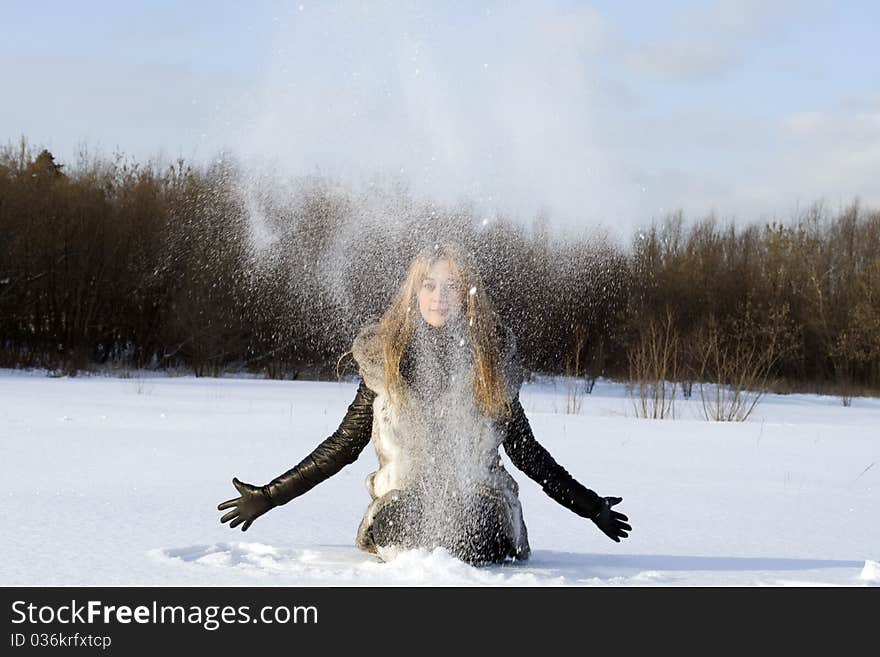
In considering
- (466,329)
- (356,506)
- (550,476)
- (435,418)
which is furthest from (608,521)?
(356,506)

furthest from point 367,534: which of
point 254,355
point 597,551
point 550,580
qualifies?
point 254,355

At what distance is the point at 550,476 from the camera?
10.5ft

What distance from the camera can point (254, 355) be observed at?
2206 cm

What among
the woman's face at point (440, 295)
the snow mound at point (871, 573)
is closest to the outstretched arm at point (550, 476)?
the woman's face at point (440, 295)

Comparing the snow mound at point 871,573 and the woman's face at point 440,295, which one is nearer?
the woman's face at point 440,295

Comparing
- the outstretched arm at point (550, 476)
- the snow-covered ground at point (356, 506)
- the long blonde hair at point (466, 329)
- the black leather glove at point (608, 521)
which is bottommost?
the snow-covered ground at point (356, 506)

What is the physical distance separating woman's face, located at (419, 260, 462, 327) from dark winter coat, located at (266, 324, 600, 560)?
54 mm

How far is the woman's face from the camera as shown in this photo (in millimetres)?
3072

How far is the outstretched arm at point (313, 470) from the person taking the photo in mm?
3117

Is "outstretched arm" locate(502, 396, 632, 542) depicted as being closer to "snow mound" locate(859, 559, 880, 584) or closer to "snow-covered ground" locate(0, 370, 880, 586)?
"snow-covered ground" locate(0, 370, 880, 586)

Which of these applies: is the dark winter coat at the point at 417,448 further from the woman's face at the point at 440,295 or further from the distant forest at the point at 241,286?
the distant forest at the point at 241,286

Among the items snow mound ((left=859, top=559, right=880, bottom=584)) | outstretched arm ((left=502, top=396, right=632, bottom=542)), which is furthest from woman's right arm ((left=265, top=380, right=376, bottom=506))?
snow mound ((left=859, top=559, right=880, bottom=584))

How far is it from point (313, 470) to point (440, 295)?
2.15 feet

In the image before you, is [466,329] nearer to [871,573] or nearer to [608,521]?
[608,521]
